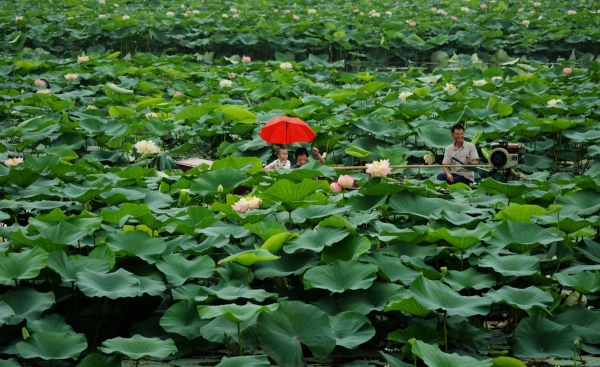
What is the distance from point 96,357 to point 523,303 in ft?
4.99

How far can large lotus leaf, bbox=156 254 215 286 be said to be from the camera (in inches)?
130

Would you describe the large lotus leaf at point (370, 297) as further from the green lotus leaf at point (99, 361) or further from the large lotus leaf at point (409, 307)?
the green lotus leaf at point (99, 361)

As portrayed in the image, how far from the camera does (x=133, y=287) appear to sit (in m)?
3.17

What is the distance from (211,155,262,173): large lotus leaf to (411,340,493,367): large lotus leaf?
7.48 feet

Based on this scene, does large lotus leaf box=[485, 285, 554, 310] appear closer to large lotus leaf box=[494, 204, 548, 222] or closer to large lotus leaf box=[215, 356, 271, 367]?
large lotus leaf box=[494, 204, 548, 222]

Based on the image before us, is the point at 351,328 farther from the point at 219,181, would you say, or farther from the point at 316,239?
the point at 219,181

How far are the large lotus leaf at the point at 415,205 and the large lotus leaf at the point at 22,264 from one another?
1.57 metres

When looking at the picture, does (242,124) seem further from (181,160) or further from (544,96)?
(544,96)

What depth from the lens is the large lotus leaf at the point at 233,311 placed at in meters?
2.86

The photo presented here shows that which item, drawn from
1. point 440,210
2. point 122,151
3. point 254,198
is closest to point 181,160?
point 122,151

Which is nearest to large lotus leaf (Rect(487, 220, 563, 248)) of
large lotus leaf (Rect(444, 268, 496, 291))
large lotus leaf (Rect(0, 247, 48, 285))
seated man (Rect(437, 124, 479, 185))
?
large lotus leaf (Rect(444, 268, 496, 291))

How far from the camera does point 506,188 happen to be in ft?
13.8

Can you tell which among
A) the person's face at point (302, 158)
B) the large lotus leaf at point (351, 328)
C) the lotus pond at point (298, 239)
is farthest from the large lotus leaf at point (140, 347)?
the person's face at point (302, 158)

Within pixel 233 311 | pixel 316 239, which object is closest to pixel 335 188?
pixel 316 239
